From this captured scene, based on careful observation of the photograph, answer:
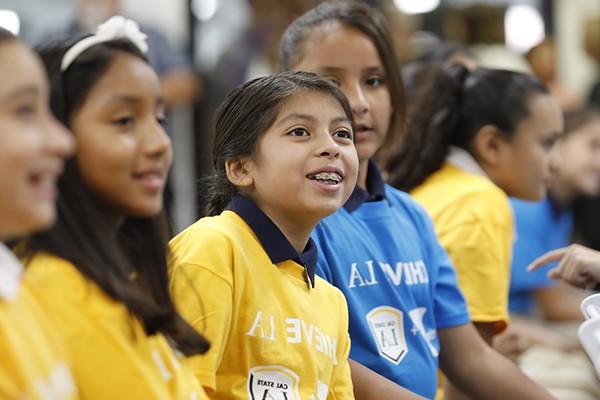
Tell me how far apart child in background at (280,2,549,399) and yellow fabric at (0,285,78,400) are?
888mm

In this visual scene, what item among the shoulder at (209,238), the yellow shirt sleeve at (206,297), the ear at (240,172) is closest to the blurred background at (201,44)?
the ear at (240,172)

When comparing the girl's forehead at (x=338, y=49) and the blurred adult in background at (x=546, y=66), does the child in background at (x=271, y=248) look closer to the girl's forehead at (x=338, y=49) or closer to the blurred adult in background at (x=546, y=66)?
the girl's forehead at (x=338, y=49)

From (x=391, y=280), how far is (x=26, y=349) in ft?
3.53

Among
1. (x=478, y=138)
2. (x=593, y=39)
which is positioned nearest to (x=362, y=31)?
(x=478, y=138)

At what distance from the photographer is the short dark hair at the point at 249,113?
1.90 meters

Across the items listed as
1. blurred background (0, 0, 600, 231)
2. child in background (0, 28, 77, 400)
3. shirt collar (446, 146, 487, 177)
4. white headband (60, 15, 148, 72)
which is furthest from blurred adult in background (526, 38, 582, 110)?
child in background (0, 28, 77, 400)

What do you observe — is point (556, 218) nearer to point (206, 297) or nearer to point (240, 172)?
point (240, 172)

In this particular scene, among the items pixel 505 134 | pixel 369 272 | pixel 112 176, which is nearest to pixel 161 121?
pixel 112 176

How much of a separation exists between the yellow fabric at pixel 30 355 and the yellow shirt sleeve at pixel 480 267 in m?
1.40

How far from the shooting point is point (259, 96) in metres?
1.91

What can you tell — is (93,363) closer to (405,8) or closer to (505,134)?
(505,134)

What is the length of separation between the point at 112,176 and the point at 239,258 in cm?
41

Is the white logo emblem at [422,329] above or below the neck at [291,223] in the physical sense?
below

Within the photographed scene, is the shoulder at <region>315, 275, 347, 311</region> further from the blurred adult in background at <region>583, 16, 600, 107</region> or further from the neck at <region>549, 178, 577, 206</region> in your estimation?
the blurred adult in background at <region>583, 16, 600, 107</region>
